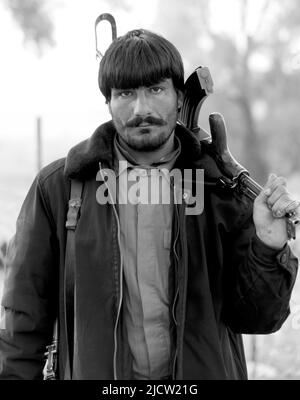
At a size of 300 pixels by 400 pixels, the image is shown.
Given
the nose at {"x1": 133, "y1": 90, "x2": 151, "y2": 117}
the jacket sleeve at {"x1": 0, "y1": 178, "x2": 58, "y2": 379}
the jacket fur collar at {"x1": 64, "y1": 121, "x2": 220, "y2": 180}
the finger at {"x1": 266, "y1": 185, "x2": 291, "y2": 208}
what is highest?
the nose at {"x1": 133, "y1": 90, "x2": 151, "y2": 117}

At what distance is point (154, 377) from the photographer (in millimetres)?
2068

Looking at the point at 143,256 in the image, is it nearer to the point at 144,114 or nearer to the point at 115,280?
the point at 115,280

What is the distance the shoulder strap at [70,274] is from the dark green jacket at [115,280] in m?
0.03

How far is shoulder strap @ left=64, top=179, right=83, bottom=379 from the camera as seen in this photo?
82.5 inches

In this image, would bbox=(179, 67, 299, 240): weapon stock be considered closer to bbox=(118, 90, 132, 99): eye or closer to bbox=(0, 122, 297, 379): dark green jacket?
bbox=(0, 122, 297, 379): dark green jacket

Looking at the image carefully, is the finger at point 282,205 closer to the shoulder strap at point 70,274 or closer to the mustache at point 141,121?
the mustache at point 141,121

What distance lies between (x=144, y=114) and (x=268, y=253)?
0.59 meters

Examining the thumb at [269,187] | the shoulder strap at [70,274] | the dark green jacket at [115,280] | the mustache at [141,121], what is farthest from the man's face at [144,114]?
the thumb at [269,187]

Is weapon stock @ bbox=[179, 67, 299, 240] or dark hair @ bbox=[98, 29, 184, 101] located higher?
dark hair @ bbox=[98, 29, 184, 101]

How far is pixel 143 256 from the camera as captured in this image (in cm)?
209

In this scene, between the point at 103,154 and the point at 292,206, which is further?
the point at 103,154

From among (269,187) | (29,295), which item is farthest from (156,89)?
(29,295)

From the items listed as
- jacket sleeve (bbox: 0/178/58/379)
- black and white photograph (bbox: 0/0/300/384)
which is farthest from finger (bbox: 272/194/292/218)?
jacket sleeve (bbox: 0/178/58/379)
